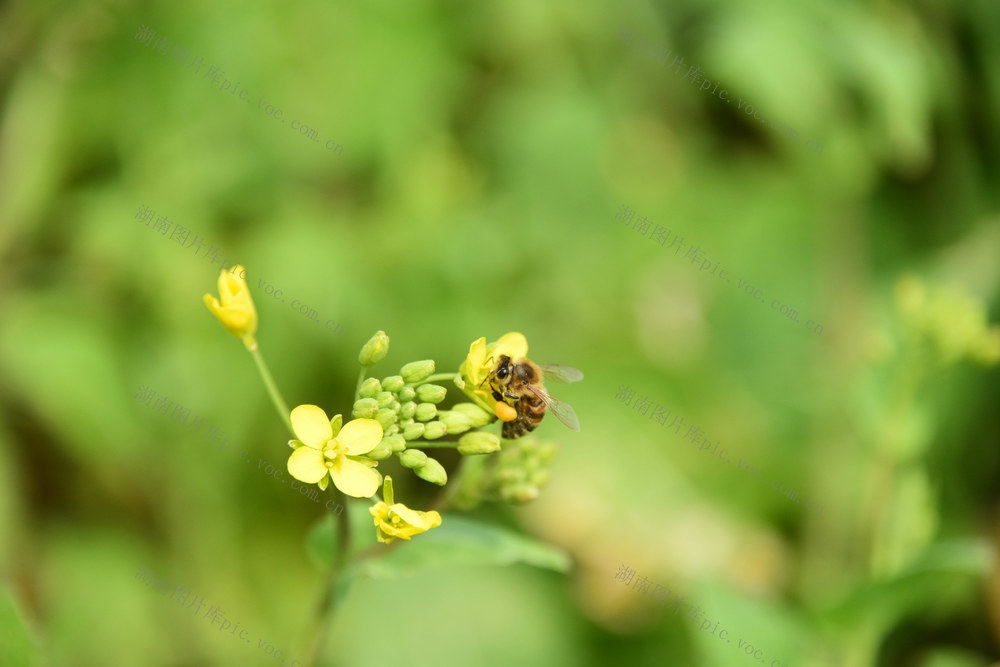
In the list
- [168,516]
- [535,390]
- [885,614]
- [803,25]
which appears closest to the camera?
[535,390]

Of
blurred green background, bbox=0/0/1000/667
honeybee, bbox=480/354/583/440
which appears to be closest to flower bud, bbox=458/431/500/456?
honeybee, bbox=480/354/583/440

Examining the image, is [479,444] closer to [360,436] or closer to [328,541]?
[360,436]

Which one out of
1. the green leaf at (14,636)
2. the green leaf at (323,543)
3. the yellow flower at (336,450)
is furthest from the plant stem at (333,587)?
the green leaf at (14,636)

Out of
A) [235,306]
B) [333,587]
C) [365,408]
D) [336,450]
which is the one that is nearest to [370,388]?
[365,408]

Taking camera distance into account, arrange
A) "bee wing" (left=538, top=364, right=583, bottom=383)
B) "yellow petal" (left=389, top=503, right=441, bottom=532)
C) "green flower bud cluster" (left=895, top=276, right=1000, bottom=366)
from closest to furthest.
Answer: "yellow petal" (left=389, top=503, right=441, bottom=532)
"bee wing" (left=538, top=364, right=583, bottom=383)
"green flower bud cluster" (left=895, top=276, right=1000, bottom=366)

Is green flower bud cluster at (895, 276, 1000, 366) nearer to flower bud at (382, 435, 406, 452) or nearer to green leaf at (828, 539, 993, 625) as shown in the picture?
green leaf at (828, 539, 993, 625)

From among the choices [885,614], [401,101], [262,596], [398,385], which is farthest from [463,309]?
[885,614]

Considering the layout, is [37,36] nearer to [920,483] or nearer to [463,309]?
[463,309]

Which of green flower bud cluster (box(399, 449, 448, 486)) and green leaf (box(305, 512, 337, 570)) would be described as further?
Answer: green leaf (box(305, 512, 337, 570))
